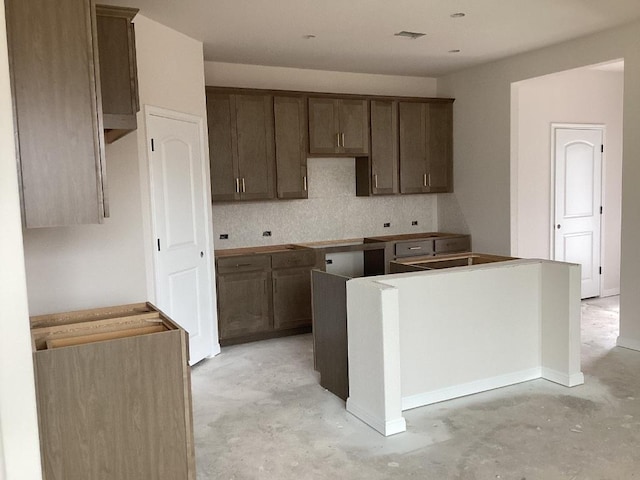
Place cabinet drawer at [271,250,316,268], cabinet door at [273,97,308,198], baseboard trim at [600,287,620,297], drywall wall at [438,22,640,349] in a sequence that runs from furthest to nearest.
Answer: baseboard trim at [600,287,620,297]
cabinet door at [273,97,308,198]
cabinet drawer at [271,250,316,268]
drywall wall at [438,22,640,349]

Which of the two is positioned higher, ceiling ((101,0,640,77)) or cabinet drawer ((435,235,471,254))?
ceiling ((101,0,640,77))

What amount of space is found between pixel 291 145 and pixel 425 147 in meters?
1.71

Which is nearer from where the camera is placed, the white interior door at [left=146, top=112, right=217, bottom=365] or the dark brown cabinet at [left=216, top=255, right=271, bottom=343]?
the white interior door at [left=146, top=112, right=217, bottom=365]

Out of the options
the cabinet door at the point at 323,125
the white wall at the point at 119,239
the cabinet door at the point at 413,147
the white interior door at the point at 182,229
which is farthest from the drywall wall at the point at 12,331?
the cabinet door at the point at 413,147

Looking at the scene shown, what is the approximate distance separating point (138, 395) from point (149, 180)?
7.16 feet

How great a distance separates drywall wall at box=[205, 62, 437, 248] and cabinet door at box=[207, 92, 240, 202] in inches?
14.1

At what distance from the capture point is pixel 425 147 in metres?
6.64

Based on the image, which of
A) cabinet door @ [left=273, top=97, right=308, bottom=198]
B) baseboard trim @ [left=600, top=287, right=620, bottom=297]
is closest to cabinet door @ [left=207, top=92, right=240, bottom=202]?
cabinet door @ [left=273, top=97, right=308, bottom=198]

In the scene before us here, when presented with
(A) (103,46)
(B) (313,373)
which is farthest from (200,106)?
(B) (313,373)

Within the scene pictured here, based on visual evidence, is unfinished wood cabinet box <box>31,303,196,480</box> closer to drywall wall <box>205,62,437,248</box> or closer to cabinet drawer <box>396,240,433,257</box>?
drywall wall <box>205,62,437,248</box>

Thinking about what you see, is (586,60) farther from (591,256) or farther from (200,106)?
(200,106)

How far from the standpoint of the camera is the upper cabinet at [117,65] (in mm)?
3053

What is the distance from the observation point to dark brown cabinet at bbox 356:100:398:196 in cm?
632

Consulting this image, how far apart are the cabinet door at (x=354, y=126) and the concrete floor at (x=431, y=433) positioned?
104 inches
